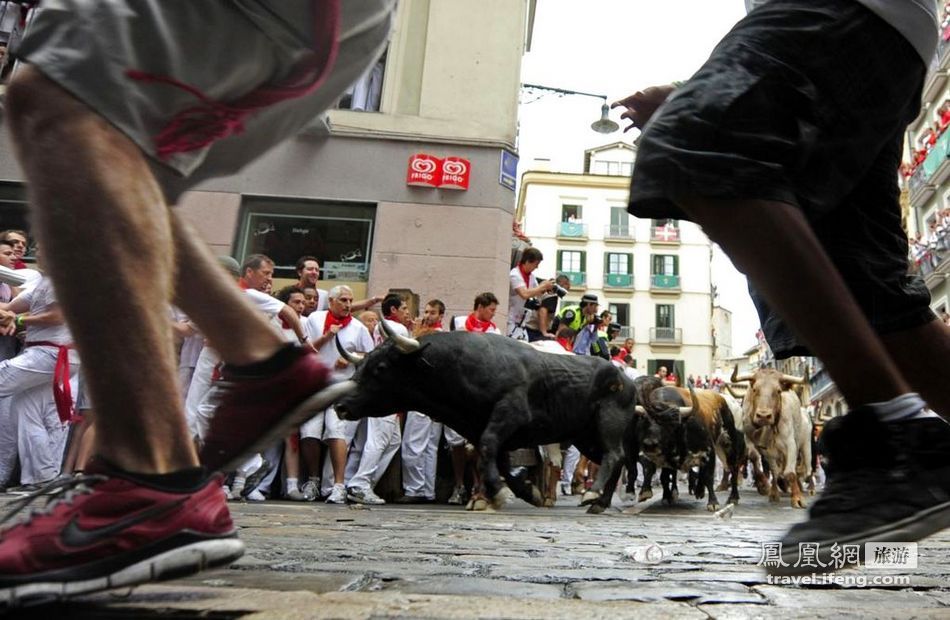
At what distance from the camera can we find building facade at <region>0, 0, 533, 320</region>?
11898 mm

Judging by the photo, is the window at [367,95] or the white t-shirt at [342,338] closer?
the white t-shirt at [342,338]

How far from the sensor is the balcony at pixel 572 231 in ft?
169

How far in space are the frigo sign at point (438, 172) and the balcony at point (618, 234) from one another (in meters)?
40.5

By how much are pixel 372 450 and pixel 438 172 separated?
249 inches

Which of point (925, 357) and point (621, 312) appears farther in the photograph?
point (621, 312)

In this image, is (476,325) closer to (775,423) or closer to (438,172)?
(775,423)

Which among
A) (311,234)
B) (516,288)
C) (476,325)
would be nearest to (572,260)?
(311,234)

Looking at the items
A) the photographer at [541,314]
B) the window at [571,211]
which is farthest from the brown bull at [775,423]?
the window at [571,211]

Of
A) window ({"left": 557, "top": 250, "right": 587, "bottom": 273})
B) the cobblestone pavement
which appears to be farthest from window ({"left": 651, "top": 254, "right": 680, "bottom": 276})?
the cobblestone pavement

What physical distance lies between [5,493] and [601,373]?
5.06 m

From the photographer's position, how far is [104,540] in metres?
1.17

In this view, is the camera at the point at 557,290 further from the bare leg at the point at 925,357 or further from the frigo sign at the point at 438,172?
the bare leg at the point at 925,357

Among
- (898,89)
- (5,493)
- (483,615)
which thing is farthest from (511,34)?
(483,615)

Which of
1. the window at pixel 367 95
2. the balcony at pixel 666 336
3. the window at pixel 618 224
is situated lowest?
the window at pixel 367 95
